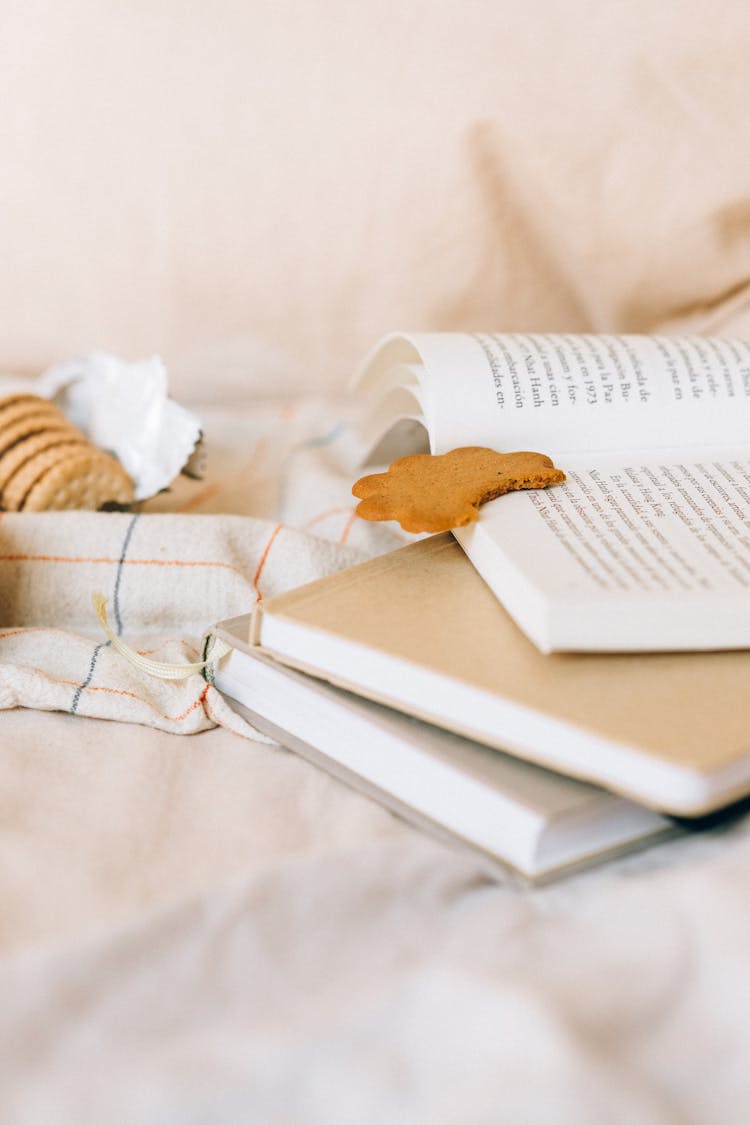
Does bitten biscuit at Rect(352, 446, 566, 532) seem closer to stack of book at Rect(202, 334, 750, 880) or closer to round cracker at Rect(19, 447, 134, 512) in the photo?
stack of book at Rect(202, 334, 750, 880)

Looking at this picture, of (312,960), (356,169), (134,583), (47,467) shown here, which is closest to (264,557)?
(134,583)

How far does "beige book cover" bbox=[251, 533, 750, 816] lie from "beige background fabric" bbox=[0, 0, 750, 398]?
0.47 metres

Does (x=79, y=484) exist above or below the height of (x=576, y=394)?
below

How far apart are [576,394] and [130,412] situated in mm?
325

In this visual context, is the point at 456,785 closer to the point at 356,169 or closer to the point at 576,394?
the point at 576,394

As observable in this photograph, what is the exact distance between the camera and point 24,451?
2.17 ft

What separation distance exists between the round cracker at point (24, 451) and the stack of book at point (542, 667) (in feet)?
0.77

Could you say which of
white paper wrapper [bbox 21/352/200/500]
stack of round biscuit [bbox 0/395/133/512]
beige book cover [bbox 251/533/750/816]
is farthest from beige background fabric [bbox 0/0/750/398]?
beige book cover [bbox 251/533/750/816]

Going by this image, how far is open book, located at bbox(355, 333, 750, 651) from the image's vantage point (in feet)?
1.39

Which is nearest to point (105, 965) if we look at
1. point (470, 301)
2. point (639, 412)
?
point (639, 412)

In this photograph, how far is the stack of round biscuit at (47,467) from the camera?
2.15 ft

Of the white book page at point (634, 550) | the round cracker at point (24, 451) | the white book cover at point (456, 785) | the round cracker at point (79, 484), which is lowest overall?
the round cracker at point (79, 484)

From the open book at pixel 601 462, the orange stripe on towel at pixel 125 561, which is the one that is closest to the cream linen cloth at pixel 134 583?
the orange stripe on towel at pixel 125 561

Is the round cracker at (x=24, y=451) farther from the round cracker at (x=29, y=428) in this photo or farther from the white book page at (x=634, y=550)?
the white book page at (x=634, y=550)
